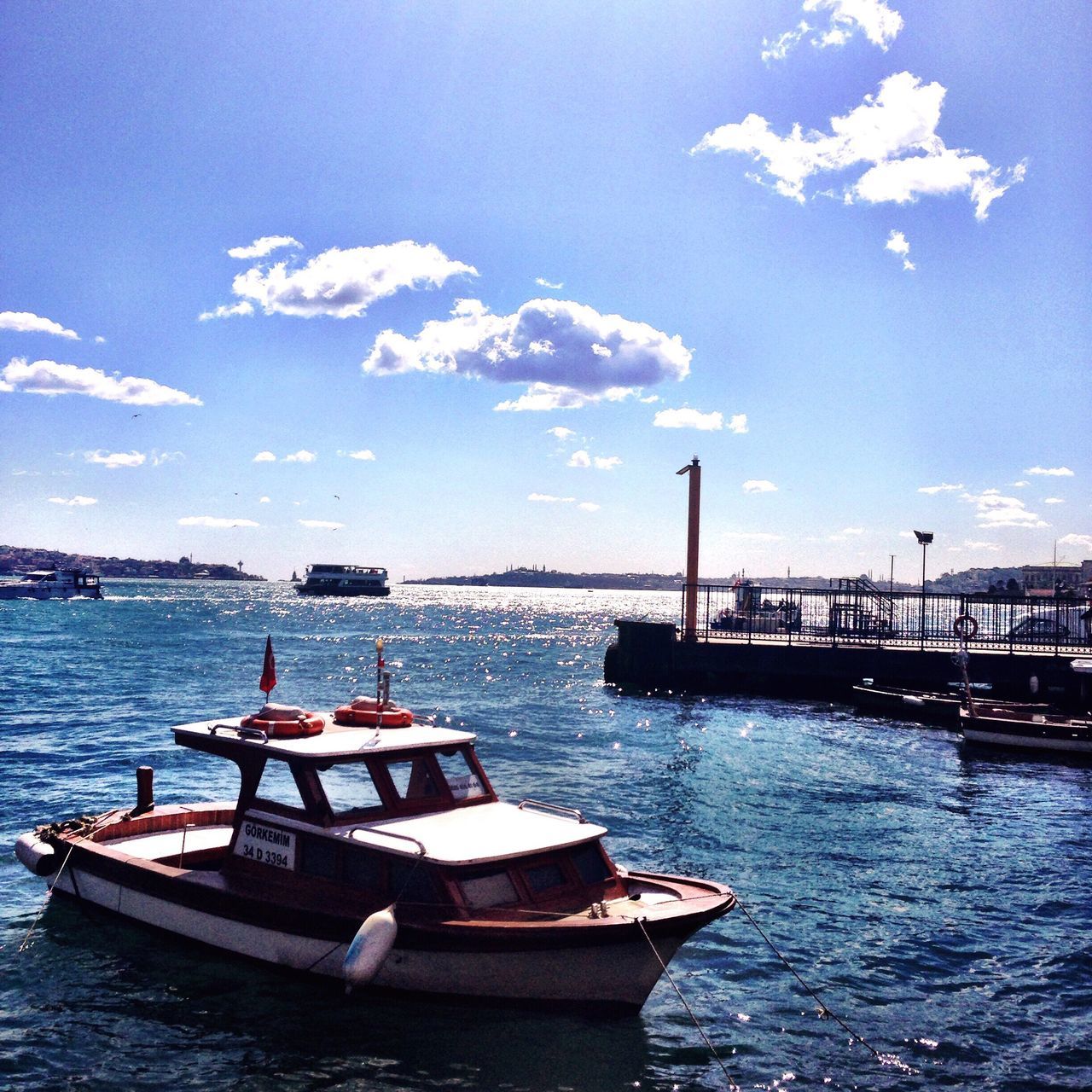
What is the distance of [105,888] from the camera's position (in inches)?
564

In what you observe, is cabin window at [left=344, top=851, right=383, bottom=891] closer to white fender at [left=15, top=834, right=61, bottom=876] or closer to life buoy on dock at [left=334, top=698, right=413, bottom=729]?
life buoy on dock at [left=334, top=698, right=413, bottom=729]

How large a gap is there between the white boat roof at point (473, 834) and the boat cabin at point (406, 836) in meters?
0.02

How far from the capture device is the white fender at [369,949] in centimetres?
1045

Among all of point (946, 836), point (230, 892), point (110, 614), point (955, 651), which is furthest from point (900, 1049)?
point (110, 614)

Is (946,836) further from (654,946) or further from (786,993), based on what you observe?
(654,946)

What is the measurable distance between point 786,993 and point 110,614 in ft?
415

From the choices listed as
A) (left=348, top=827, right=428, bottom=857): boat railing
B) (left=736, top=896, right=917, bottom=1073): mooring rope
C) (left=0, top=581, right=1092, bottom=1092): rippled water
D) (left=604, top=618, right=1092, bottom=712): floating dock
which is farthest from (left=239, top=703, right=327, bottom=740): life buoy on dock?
(left=604, top=618, right=1092, bottom=712): floating dock

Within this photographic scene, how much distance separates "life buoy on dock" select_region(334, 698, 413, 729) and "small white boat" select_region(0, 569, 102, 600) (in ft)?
577

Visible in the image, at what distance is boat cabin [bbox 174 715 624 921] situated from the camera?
37.0 feet

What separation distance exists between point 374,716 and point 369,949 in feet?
13.8

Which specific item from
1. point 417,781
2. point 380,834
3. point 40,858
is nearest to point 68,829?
point 40,858

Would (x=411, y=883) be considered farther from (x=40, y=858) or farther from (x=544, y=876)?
(x=40, y=858)

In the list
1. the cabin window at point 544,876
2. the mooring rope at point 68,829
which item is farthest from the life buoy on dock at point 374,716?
the mooring rope at point 68,829

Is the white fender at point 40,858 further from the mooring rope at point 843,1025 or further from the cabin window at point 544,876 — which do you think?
the mooring rope at point 843,1025
